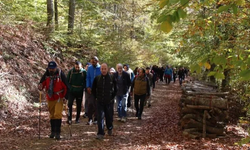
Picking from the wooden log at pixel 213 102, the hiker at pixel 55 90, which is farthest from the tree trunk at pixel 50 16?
the wooden log at pixel 213 102

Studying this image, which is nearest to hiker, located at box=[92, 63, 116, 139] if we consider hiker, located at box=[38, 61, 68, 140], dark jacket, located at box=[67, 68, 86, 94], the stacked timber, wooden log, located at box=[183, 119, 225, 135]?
hiker, located at box=[38, 61, 68, 140]

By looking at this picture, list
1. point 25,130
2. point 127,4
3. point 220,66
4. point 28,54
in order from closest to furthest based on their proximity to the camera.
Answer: point 220,66, point 25,130, point 28,54, point 127,4

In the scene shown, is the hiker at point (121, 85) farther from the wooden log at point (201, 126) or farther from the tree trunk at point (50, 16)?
the tree trunk at point (50, 16)

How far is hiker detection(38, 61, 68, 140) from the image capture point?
21.4 feet

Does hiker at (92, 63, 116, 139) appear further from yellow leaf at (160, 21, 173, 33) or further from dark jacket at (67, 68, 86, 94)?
yellow leaf at (160, 21, 173, 33)

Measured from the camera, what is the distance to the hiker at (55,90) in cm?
652

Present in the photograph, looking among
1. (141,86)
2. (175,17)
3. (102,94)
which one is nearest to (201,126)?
(141,86)

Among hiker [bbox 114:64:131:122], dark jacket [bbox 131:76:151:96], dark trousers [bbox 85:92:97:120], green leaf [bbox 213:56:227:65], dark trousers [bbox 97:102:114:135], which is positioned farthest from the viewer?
dark jacket [bbox 131:76:151:96]

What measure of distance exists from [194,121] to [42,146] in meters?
4.92

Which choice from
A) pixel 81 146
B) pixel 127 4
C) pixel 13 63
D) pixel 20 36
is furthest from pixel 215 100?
pixel 127 4

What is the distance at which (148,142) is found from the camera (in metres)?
7.37

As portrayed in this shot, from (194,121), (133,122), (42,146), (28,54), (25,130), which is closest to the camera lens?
(42,146)

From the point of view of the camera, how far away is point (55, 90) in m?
6.55

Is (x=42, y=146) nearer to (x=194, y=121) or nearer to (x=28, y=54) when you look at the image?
(x=194, y=121)
